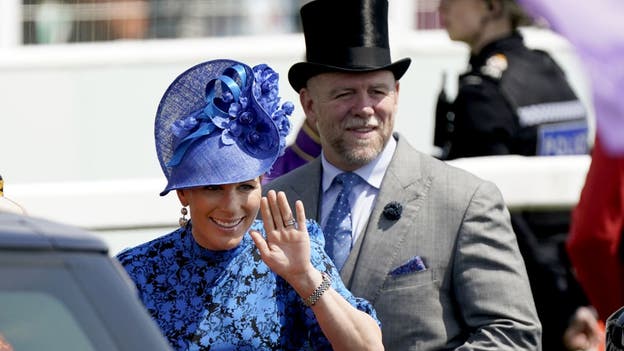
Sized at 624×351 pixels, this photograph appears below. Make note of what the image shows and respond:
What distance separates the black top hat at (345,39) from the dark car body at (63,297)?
245 cm

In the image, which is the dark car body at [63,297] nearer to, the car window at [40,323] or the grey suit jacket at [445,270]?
the car window at [40,323]

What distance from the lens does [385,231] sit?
5.17 meters

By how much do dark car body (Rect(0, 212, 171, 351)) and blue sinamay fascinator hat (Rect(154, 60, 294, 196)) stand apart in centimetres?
151

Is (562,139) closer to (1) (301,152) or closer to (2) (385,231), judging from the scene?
(1) (301,152)

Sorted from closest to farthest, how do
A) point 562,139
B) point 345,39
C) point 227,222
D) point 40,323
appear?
point 40,323 < point 227,222 < point 345,39 < point 562,139

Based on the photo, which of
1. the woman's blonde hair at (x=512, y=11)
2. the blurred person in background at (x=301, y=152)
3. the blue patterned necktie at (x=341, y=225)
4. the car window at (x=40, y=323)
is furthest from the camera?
the woman's blonde hair at (x=512, y=11)

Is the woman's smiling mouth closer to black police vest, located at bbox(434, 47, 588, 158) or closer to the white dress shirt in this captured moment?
the white dress shirt

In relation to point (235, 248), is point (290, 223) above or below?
above

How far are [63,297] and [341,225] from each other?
94.4 inches

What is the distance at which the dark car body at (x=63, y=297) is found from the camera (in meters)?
2.89

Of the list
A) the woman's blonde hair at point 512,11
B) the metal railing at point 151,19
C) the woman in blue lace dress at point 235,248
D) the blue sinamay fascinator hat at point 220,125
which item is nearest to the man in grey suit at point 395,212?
the woman in blue lace dress at point 235,248

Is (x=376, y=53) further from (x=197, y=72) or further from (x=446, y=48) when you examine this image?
(x=446, y=48)

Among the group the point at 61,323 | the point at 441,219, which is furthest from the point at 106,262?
the point at 441,219

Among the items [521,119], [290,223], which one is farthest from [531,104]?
[290,223]
